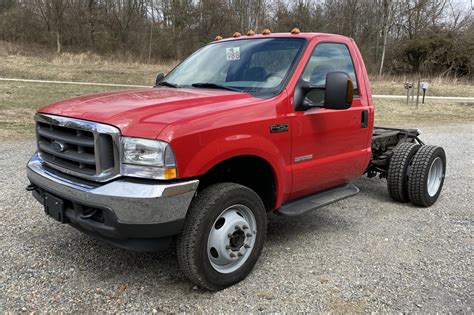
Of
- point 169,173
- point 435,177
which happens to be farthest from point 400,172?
point 169,173

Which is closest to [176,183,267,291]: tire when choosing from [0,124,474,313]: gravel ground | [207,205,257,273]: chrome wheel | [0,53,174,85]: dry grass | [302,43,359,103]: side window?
[207,205,257,273]: chrome wheel

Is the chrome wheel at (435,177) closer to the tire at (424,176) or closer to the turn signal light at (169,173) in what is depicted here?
the tire at (424,176)

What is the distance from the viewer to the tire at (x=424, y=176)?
541cm

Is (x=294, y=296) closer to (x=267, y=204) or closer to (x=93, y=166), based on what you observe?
(x=267, y=204)

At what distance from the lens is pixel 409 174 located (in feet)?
18.0

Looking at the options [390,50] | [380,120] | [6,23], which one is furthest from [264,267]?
[6,23]

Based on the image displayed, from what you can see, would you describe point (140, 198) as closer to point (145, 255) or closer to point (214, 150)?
point (214, 150)

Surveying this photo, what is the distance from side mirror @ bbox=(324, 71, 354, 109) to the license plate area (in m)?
2.27

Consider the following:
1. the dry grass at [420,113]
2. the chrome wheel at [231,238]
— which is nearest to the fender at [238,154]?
the chrome wheel at [231,238]

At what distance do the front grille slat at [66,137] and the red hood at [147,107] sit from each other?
15cm

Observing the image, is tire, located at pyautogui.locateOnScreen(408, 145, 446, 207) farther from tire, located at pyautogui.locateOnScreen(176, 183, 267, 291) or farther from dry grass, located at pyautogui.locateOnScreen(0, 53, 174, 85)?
dry grass, located at pyautogui.locateOnScreen(0, 53, 174, 85)

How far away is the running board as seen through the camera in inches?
152

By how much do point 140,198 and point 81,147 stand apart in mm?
663

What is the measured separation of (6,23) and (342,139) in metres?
43.7
